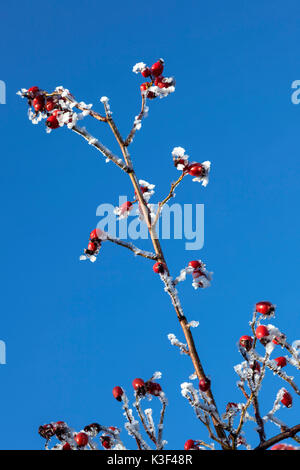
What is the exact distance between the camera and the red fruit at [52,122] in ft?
17.6

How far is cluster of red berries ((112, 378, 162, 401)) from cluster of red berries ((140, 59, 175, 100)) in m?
3.03

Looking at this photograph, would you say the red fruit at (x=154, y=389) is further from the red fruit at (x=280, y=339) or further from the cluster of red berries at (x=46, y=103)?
the cluster of red berries at (x=46, y=103)

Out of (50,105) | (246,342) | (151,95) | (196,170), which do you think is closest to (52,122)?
(50,105)

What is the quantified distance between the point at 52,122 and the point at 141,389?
2887 mm

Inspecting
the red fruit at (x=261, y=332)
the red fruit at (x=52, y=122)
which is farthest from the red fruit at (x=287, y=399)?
the red fruit at (x=52, y=122)

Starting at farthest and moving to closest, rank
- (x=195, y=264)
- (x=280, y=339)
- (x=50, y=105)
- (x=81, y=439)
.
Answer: (x=50, y=105), (x=195, y=264), (x=280, y=339), (x=81, y=439)

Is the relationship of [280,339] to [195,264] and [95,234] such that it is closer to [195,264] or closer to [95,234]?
[195,264]

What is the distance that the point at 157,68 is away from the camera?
5.59 meters

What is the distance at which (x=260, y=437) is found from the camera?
4324mm

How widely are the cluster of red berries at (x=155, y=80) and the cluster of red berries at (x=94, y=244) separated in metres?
1.70
